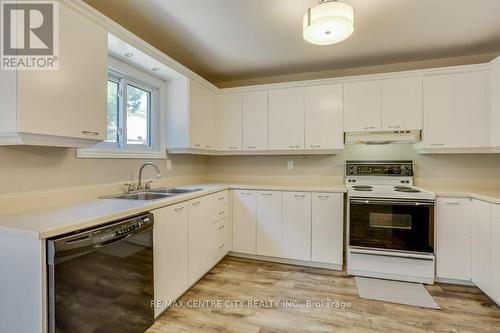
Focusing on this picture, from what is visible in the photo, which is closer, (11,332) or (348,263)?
(11,332)

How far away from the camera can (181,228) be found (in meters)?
2.16

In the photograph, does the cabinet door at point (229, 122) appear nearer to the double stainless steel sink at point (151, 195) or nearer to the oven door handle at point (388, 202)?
the double stainless steel sink at point (151, 195)

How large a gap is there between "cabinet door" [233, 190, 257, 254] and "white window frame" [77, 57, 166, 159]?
3.40 feet

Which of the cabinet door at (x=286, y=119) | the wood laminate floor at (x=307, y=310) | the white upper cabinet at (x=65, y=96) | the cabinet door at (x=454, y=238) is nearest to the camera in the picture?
the white upper cabinet at (x=65, y=96)

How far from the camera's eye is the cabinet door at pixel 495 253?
6.73 feet

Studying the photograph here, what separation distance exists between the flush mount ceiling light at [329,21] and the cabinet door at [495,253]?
1.89m

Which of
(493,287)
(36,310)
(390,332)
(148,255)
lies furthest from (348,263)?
(36,310)

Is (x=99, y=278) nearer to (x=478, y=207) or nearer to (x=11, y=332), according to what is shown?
(x=11, y=332)

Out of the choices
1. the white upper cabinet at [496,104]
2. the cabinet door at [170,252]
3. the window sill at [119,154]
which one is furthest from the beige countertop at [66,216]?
the white upper cabinet at [496,104]

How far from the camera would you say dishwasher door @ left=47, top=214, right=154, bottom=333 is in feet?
3.92

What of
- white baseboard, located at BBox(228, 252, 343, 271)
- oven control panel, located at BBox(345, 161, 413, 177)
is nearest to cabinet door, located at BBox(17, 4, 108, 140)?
white baseboard, located at BBox(228, 252, 343, 271)

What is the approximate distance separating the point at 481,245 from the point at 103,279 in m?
3.02

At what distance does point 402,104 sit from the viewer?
282cm

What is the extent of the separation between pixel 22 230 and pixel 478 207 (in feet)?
10.9
